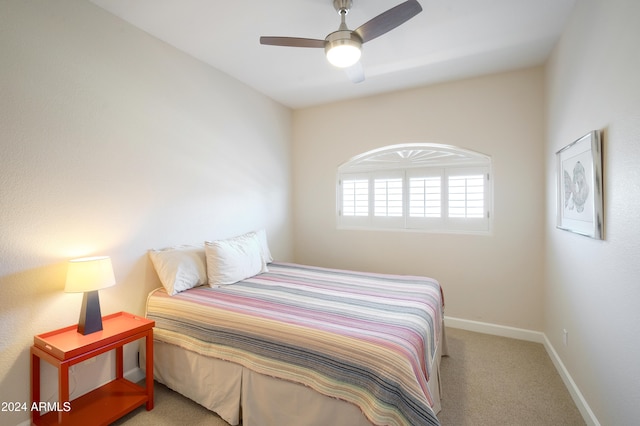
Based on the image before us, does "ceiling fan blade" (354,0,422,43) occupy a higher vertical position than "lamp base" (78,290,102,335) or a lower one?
higher

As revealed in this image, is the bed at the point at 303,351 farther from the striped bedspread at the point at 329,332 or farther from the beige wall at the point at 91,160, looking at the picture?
the beige wall at the point at 91,160

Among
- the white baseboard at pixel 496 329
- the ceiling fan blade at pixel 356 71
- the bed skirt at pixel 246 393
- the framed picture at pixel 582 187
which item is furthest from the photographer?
the white baseboard at pixel 496 329

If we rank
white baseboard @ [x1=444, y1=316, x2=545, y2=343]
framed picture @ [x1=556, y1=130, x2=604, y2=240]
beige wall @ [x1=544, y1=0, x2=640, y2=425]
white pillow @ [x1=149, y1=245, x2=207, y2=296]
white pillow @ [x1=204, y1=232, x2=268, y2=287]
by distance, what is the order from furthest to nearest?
white baseboard @ [x1=444, y1=316, x2=545, y2=343], white pillow @ [x1=204, y1=232, x2=268, y2=287], white pillow @ [x1=149, y1=245, x2=207, y2=296], framed picture @ [x1=556, y1=130, x2=604, y2=240], beige wall @ [x1=544, y1=0, x2=640, y2=425]

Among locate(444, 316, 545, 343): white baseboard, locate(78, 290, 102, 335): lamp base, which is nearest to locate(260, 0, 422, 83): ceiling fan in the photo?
locate(78, 290, 102, 335): lamp base

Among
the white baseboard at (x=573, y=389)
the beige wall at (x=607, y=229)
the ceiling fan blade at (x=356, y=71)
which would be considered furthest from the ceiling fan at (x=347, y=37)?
the white baseboard at (x=573, y=389)

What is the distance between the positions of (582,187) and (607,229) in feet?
1.32

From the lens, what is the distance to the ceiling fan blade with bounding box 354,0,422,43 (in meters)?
1.57

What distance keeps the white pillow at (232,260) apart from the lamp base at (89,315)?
2.64 ft

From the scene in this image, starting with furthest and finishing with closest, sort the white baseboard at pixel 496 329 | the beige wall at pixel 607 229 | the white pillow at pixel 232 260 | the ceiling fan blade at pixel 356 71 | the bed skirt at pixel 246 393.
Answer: the white baseboard at pixel 496 329, the white pillow at pixel 232 260, the ceiling fan blade at pixel 356 71, the bed skirt at pixel 246 393, the beige wall at pixel 607 229

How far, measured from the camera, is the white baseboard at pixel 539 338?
1867 millimetres

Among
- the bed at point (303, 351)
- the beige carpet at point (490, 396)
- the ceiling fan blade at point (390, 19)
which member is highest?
the ceiling fan blade at point (390, 19)

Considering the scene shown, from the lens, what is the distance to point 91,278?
5.90 feet

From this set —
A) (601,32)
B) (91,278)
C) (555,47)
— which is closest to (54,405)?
(91,278)

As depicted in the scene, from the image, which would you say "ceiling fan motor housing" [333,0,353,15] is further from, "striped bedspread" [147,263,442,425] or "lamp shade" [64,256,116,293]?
"lamp shade" [64,256,116,293]
